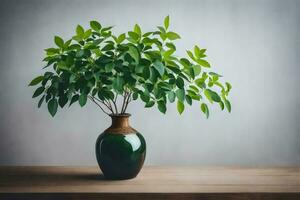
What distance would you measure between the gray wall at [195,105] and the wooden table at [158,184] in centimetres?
19

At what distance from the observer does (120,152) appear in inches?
56.1

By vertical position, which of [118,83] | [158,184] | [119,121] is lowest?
[158,184]

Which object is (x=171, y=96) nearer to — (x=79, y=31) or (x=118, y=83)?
(x=118, y=83)

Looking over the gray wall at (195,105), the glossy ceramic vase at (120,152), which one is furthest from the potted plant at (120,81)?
the gray wall at (195,105)

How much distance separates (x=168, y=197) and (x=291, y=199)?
1.26ft

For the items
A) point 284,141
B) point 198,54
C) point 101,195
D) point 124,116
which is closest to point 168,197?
point 101,195

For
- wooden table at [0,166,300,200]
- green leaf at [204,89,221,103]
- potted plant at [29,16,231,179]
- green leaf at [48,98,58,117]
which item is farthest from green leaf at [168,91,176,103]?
green leaf at [48,98,58,117]

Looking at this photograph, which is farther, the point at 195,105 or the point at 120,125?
the point at 195,105

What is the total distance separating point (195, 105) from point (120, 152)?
55 cm

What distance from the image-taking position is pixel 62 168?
170 cm

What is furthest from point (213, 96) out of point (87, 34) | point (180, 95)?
point (87, 34)

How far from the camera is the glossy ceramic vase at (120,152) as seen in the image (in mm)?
1429

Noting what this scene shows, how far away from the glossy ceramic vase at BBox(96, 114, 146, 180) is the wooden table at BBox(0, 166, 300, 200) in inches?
1.4

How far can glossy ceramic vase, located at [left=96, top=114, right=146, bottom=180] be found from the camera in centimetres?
143
